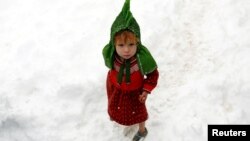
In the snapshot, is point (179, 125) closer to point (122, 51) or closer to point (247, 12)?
point (122, 51)

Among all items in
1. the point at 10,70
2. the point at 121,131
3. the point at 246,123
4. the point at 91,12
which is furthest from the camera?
the point at 91,12

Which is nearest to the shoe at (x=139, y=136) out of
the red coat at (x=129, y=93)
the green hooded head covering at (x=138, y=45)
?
the red coat at (x=129, y=93)

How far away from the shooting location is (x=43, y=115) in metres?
4.93

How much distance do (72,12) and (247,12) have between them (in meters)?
2.88

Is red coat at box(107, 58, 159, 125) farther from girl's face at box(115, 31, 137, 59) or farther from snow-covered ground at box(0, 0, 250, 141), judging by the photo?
snow-covered ground at box(0, 0, 250, 141)

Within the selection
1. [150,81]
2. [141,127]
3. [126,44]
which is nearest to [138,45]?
[126,44]

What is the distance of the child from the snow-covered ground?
689 millimetres

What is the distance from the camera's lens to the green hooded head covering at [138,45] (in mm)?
3566

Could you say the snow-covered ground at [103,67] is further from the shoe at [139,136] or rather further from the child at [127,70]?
the child at [127,70]

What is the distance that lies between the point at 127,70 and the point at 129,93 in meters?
0.32

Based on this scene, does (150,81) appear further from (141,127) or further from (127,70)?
(141,127)

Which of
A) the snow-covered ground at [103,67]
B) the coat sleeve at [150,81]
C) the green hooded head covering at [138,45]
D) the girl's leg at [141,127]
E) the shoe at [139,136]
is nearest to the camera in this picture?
the green hooded head covering at [138,45]

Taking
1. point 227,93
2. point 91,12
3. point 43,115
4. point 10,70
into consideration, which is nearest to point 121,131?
point 43,115

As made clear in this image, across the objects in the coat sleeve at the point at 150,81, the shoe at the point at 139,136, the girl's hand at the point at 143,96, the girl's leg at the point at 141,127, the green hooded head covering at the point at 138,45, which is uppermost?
the green hooded head covering at the point at 138,45
